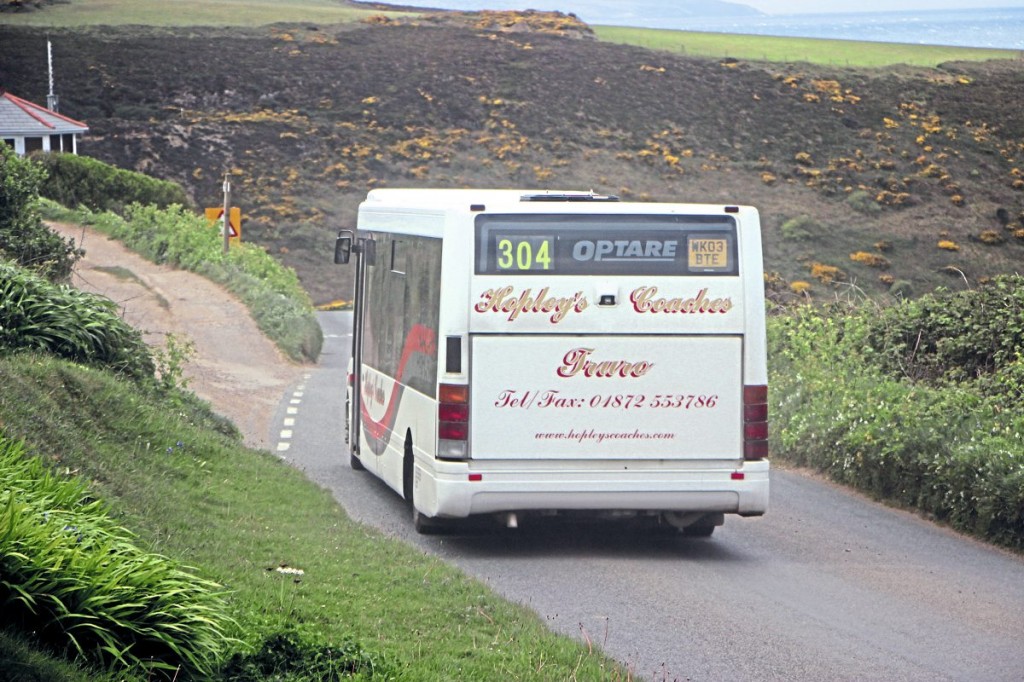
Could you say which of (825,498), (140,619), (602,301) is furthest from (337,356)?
(140,619)

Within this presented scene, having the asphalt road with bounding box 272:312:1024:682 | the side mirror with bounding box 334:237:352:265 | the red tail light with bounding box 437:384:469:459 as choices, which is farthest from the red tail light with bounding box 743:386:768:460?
the side mirror with bounding box 334:237:352:265

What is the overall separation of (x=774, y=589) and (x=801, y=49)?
3544 inches

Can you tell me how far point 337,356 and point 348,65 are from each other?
175 feet

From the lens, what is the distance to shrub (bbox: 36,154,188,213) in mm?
49469

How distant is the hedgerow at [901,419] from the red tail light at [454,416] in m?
5.03

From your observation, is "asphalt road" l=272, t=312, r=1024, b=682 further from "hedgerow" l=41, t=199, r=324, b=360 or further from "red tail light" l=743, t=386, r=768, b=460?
"hedgerow" l=41, t=199, r=324, b=360

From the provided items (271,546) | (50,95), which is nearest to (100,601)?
(271,546)

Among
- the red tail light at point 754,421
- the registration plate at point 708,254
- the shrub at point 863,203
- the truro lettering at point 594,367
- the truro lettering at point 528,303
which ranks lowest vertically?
the shrub at point 863,203

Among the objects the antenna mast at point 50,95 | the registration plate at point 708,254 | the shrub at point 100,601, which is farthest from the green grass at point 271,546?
the antenna mast at point 50,95

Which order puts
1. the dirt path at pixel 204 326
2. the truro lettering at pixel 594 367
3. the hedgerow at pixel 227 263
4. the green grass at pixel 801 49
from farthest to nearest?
the green grass at pixel 801 49 → the hedgerow at pixel 227 263 → the dirt path at pixel 204 326 → the truro lettering at pixel 594 367

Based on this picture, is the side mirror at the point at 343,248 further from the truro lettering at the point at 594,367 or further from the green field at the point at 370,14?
the green field at the point at 370,14

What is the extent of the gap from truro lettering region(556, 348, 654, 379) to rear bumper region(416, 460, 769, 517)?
69 centimetres

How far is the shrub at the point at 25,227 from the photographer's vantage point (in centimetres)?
2219

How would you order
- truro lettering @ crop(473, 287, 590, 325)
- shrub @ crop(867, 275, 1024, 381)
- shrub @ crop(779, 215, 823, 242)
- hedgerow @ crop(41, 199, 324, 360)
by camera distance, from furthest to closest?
shrub @ crop(779, 215, 823, 242)
hedgerow @ crop(41, 199, 324, 360)
shrub @ crop(867, 275, 1024, 381)
truro lettering @ crop(473, 287, 590, 325)
